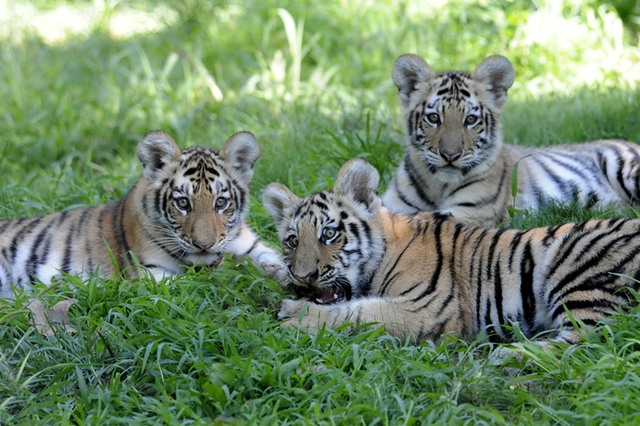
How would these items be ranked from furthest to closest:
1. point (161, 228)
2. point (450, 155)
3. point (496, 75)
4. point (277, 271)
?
point (496, 75) → point (450, 155) → point (161, 228) → point (277, 271)

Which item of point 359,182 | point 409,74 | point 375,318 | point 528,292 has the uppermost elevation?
point 409,74

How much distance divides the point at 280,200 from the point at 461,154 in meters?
1.59

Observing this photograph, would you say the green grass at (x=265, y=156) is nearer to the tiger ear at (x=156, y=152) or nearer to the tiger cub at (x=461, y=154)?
the tiger cub at (x=461, y=154)

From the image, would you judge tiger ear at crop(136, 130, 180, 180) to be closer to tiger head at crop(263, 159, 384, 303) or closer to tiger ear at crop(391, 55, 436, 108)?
tiger head at crop(263, 159, 384, 303)

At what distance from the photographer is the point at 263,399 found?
3.61m

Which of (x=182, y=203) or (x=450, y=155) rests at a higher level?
(x=450, y=155)

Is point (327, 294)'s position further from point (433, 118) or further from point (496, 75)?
point (496, 75)

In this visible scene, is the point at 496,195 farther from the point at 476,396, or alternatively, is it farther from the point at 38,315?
the point at 38,315

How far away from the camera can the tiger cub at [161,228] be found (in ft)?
17.1

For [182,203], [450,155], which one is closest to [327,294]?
[182,203]

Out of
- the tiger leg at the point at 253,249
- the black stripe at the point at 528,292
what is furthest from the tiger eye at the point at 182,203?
the black stripe at the point at 528,292

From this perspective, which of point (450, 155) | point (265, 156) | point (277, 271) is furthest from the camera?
point (265, 156)

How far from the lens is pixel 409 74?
6398 mm

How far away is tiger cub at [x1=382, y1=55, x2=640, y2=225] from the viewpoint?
5.98 m
